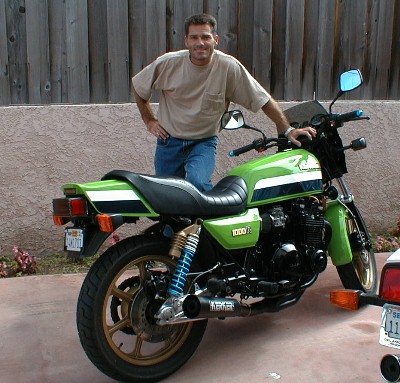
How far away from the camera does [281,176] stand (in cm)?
357

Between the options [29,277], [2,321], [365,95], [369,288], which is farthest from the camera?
[365,95]

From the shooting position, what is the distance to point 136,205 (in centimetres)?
292

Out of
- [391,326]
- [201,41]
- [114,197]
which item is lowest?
[391,326]

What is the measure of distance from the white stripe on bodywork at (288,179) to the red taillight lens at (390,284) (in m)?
1.25

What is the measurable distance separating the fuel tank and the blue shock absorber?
58 cm

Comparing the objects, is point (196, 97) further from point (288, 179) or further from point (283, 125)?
point (288, 179)

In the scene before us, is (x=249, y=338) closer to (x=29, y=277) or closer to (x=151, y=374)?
(x=151, y=374)

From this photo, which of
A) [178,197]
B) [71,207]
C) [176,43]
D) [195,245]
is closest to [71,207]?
[71,207]

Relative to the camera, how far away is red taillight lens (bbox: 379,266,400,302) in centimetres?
230

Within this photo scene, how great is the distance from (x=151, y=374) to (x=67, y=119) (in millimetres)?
2745

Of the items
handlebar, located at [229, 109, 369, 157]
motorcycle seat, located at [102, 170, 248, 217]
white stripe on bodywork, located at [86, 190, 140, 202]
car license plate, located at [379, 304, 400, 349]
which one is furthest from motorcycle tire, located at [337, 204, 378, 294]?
white stripe on bodywork, located at [86, 190, 140, 202]

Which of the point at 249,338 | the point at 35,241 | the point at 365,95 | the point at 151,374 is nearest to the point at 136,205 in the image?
the point at 151,374

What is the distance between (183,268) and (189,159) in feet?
4.55

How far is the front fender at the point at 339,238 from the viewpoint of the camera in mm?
3932
